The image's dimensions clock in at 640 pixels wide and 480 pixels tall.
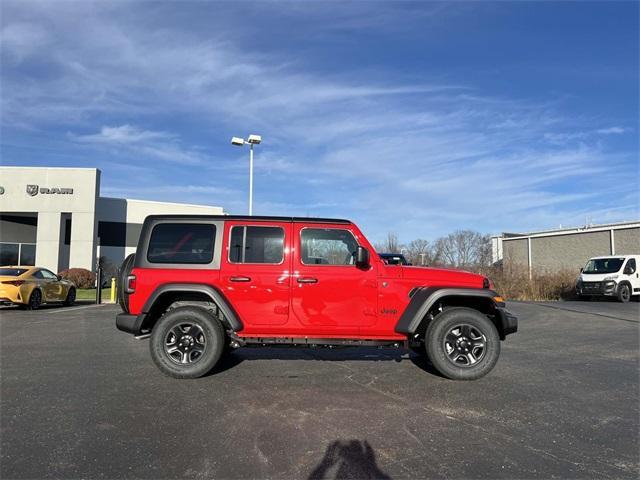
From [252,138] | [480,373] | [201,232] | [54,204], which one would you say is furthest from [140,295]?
[54,204]

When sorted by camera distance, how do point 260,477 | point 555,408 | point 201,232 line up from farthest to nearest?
point 201,232, point 555,408, point 260,477

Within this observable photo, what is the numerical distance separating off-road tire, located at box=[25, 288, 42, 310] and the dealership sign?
14.5m

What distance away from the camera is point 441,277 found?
236 inches

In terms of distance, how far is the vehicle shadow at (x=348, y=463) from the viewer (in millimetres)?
3262

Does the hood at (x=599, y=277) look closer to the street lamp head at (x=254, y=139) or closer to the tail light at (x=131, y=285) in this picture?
the street lamp head at (x=254, y=139)

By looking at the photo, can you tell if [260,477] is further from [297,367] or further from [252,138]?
[252,138]

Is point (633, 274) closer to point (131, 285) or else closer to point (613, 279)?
point (613, 279)

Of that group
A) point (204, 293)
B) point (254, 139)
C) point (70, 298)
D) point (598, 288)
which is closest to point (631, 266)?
point (598, 288)

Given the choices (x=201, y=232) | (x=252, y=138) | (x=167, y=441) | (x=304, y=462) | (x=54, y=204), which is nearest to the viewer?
(x=304, y=462)

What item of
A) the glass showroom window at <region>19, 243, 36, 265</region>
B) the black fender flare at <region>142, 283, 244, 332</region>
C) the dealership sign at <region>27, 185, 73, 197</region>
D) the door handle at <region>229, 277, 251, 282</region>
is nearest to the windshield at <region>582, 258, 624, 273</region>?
the door handle at <region>229, 277, 251, 282</region>

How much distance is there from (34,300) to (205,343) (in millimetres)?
11013

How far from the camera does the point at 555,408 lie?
4766mm

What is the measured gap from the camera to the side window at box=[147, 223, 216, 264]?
604cm

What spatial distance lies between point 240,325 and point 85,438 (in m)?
2.21
